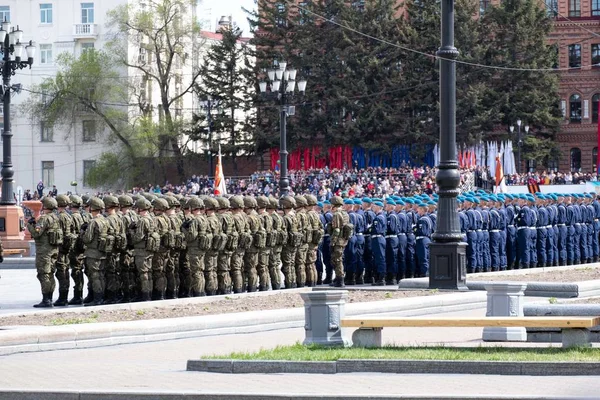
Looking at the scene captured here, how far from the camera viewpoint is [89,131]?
83188 mm

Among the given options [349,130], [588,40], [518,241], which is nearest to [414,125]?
[349,130]

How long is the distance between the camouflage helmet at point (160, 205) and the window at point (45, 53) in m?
65.7

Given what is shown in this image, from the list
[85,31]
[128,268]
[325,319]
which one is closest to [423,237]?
[128,268]

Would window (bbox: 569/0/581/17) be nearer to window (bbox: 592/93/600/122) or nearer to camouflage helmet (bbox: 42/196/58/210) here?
window (bbox: 592/93/600/122)

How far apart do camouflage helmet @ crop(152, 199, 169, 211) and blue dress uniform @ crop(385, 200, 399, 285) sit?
16.5 ft

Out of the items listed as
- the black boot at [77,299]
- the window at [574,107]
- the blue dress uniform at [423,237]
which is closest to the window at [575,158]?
the window at [574,107]

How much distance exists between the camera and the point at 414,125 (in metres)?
72.3

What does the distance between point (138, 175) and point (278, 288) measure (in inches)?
2164

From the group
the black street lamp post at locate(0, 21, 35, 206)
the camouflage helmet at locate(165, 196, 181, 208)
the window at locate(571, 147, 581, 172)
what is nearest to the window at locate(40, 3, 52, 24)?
the window at locate(571, 147, 581, 172)

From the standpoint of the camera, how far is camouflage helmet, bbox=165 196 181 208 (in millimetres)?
22111

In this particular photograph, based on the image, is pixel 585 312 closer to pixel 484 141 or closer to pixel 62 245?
pixel 62 245

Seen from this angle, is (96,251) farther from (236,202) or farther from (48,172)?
(48,172)

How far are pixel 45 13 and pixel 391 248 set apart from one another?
210 ft

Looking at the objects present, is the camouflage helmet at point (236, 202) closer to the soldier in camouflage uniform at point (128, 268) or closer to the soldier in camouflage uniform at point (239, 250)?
the soldier in camouflage uniform at point (239, 250)
